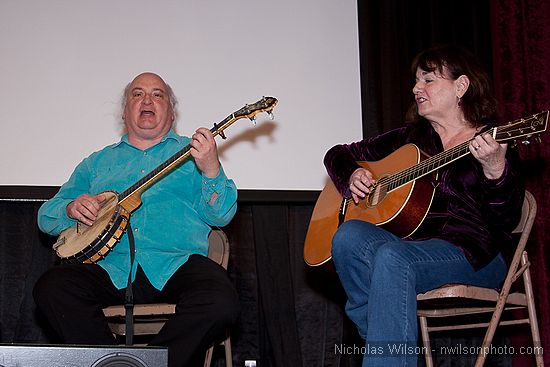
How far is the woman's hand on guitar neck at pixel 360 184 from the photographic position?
250 centimetres

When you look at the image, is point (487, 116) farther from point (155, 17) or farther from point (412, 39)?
point (155, 17)

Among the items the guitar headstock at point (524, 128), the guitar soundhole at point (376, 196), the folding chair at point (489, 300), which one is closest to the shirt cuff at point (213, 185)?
the guitar soundhole at point (376, 196)

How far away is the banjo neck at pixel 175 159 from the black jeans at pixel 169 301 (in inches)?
10.1

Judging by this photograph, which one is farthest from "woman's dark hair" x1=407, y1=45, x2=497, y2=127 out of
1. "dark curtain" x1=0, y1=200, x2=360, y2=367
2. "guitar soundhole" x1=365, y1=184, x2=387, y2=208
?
"dark curtain" x1=0, y1=200, x2=360, y2=367

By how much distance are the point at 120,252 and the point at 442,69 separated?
4.18 feet

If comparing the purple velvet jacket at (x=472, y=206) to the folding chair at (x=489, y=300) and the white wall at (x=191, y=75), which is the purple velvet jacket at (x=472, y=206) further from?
the white wall at (x=191, y=75)

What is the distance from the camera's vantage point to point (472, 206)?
2.36 m

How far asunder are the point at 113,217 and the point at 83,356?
688 millimetres

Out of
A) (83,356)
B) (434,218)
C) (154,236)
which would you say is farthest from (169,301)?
(434,218)

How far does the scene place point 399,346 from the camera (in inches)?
77.0

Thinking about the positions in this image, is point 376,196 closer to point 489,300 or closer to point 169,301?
point 489,300

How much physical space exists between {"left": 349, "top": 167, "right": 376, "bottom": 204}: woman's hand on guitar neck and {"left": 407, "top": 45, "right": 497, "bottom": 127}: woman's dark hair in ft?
1.28

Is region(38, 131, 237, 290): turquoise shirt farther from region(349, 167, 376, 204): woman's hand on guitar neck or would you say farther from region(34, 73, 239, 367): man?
region(349, 167, 376, 204): woman's hand on guitar neck

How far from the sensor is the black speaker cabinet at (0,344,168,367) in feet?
5.87
